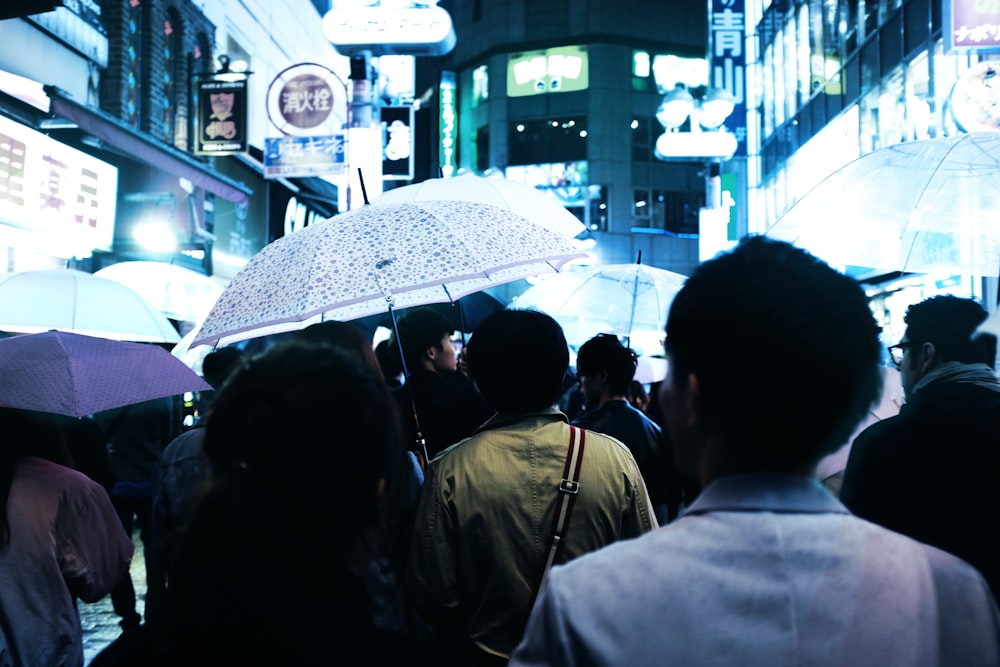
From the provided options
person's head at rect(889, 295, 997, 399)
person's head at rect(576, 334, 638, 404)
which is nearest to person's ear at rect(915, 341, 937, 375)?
person's head at rect(889, 295, 997, 399)

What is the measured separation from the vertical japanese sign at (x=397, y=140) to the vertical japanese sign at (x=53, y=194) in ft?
19.6

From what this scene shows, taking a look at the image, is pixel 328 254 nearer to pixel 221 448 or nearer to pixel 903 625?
pixel 221 448

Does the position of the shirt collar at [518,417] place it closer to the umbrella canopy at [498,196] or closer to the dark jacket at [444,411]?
the dark jacket at [444,411]

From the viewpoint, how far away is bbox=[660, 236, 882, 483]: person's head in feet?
5.17

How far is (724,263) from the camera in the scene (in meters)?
1.68

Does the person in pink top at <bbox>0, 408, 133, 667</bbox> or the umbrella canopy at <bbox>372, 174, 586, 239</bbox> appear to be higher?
the umbrella canopy at <bbox>372, 174, 586, 239</bbox>

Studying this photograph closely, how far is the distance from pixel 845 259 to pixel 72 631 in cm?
355

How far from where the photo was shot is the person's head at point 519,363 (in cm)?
346

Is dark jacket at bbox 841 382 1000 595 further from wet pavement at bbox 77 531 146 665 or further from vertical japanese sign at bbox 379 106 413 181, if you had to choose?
vertical japanese sign at bbox 379 106 413 181

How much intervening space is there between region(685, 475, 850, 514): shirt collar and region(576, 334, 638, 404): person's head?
4.04 metres

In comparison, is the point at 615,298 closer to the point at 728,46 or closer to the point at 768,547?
the point at 768,547

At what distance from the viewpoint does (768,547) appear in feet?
4.86

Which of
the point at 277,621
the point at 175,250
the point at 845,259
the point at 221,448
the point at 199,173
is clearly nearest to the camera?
the point at 277,621

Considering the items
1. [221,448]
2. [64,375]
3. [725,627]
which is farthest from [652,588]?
[64,375]
